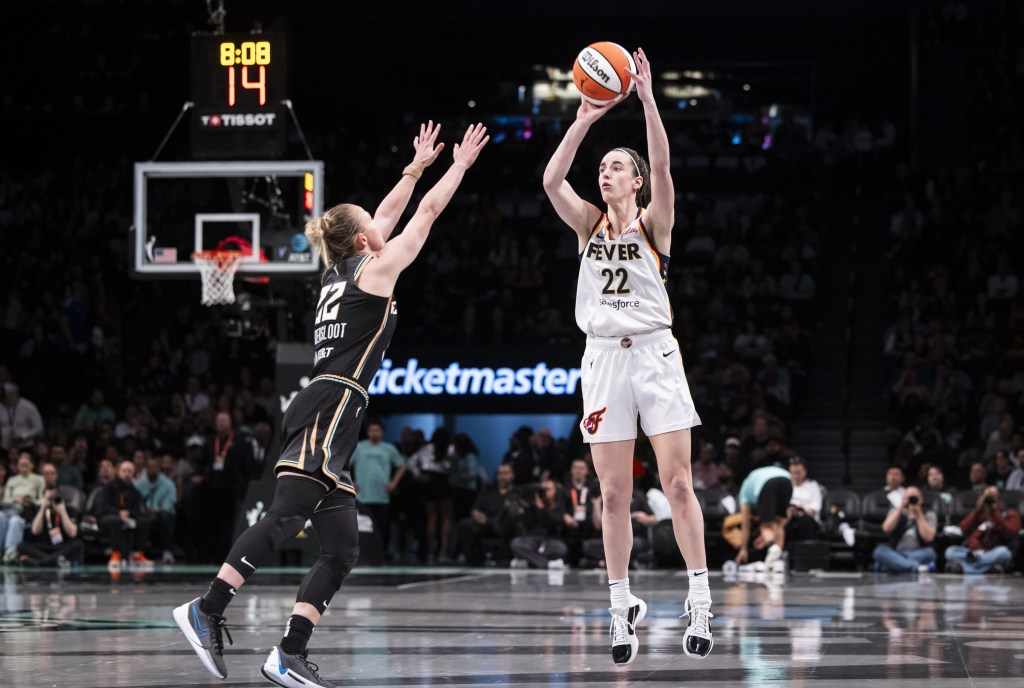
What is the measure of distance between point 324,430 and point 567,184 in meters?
1.87

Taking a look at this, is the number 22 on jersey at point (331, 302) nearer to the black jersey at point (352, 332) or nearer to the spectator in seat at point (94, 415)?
the black jersey at point (352, 332)

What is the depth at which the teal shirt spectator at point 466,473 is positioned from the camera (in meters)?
21.8

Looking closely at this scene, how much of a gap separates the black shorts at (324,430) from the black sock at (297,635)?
0.62 meters

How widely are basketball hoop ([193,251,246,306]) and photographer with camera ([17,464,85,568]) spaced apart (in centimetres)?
444

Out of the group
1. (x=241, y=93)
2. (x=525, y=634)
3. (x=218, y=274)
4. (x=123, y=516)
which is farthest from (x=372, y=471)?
(x=525, y=634)

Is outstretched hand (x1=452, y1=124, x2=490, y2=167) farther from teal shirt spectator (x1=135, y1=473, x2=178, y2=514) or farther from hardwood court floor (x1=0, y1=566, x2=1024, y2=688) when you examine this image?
teal shirt spectator (x1=135, y1=473, x2=178, y2=514)

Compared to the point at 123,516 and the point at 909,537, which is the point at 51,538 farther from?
the point at 909,537

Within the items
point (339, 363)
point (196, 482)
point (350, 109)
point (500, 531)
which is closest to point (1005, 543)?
point (500, 531)

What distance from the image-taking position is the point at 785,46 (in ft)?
100

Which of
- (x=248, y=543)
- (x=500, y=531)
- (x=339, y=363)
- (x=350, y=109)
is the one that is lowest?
(x=500, y=531)

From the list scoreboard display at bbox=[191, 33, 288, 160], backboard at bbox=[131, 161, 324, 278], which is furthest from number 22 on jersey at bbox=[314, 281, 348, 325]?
scoreboard display at bbox=[191, 33, 288, 160]

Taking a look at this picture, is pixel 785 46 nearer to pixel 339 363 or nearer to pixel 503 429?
pixel 503 429

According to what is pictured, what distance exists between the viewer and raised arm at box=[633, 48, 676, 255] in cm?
729

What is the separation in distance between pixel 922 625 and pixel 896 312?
15.0 meters
